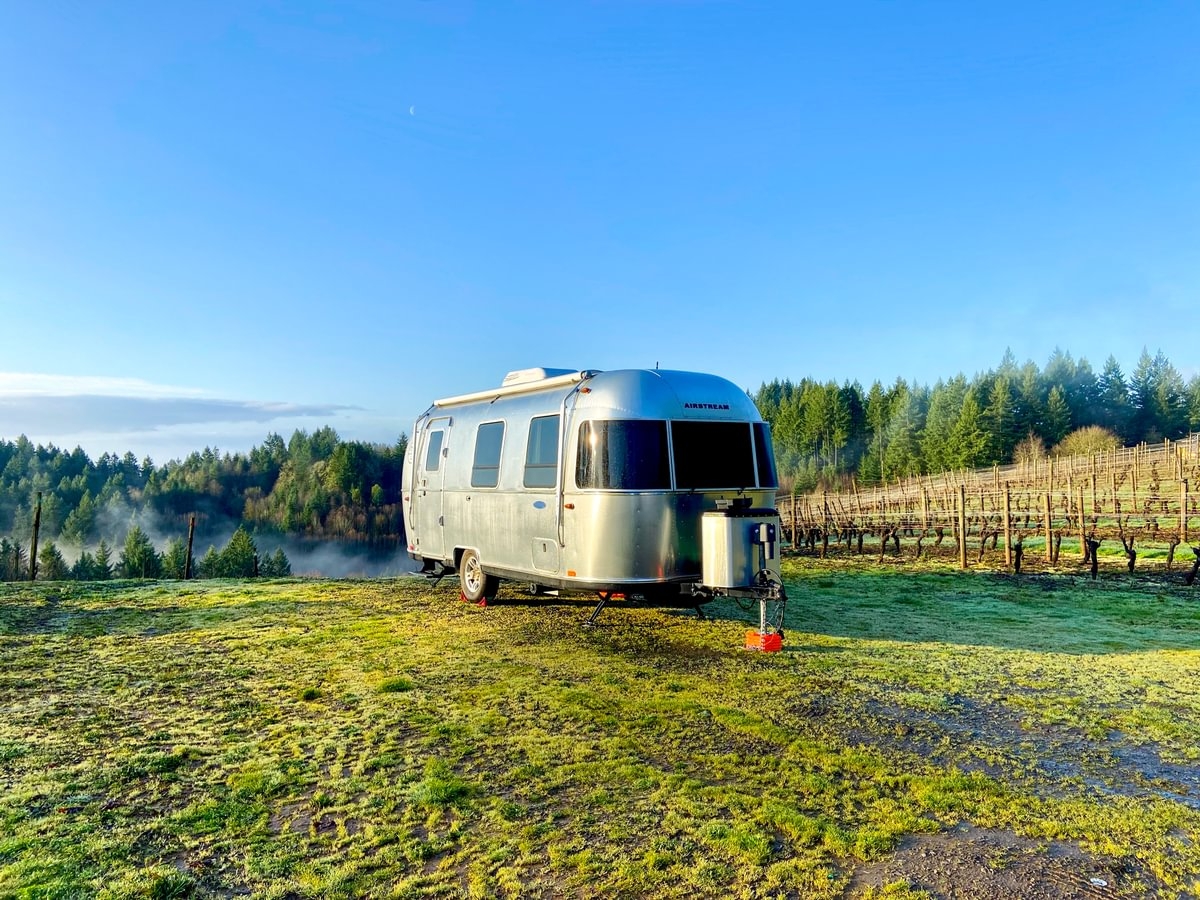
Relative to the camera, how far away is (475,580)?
471 inches

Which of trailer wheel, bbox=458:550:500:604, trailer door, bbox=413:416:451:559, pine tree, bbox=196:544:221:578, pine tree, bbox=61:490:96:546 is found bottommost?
pine tree, bbox=196:544:221:578

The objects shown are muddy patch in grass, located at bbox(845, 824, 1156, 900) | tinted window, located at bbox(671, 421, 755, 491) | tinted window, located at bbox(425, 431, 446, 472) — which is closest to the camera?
muddy patch in grass, located at bbox(845, 824, 1156, 900)

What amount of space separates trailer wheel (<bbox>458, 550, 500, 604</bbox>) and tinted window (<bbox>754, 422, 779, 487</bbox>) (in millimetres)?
4650

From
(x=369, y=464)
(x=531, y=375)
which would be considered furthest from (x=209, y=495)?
(x=531, y=375)

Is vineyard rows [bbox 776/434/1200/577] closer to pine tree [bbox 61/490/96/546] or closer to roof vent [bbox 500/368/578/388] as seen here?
roof vent [bbox 500/368/578/388]

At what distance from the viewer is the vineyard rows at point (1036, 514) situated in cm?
1950

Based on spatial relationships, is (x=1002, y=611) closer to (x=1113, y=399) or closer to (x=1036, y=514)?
(x=1036, y=514)

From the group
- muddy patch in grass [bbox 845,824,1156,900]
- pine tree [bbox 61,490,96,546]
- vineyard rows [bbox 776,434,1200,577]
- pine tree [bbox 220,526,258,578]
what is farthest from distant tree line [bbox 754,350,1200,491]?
pine tree [bbox 61,490,96,546]

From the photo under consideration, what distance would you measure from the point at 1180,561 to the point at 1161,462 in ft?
108

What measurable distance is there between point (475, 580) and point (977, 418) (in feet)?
228

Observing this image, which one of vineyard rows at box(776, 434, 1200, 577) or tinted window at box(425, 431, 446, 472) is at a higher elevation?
tinted window at box(425, 431, 446, 472)

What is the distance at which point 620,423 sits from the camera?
877 cm

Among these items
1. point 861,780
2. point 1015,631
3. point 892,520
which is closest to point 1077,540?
point 892,520

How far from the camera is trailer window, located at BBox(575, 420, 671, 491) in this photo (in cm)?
864
